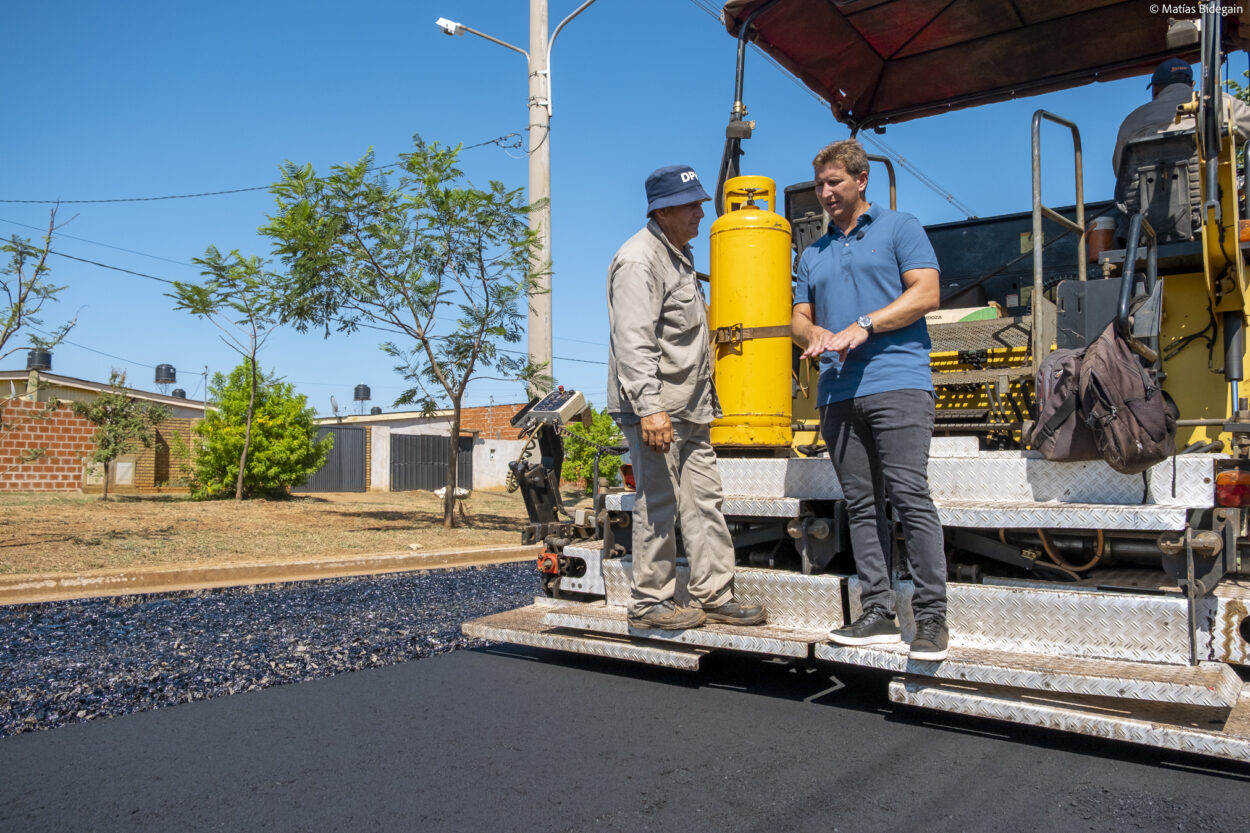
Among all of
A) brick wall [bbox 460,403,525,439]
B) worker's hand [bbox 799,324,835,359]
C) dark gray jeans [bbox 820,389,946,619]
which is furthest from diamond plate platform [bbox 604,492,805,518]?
brick wall [bbox 460,403,525,439]

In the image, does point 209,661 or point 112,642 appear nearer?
point 209,661

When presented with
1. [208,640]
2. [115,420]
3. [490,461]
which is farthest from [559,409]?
[490,461]

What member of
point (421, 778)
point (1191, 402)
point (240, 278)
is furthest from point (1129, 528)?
point (240, 278)

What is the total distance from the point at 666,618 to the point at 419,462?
3024 cm

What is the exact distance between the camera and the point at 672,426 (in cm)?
407

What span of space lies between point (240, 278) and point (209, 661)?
13.5 meters

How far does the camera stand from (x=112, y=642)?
16.4 ft

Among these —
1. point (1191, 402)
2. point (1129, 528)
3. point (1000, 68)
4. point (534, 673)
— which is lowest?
point (534, 673)

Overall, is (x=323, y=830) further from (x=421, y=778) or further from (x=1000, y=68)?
(x=1000, y=68)

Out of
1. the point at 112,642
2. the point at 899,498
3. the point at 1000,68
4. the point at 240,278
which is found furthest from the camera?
the point at 240,278

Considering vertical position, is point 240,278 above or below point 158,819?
above

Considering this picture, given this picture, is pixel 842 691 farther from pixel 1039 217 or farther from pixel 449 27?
pixel 449 27

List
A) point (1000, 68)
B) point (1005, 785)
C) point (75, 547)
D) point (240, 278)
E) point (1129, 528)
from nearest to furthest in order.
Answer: point (1005, 785) → point (1129, 528) → point (1000, 68) → point (75, 547) → point (240, 278)

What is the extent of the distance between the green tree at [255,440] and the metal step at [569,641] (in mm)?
15549
